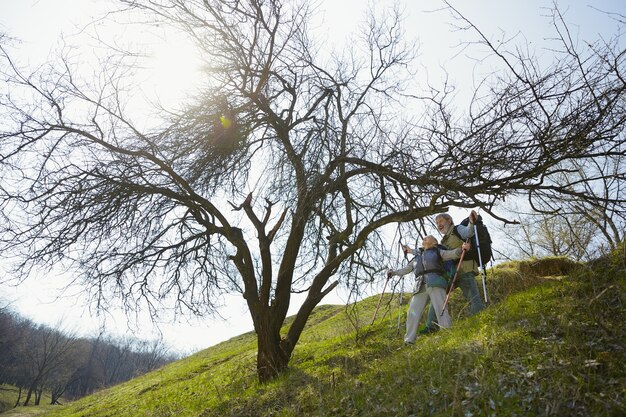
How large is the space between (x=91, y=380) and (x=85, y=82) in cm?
8072

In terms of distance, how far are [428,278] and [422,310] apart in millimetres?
545

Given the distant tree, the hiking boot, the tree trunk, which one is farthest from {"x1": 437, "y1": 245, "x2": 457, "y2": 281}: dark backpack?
Answer: the distant tree

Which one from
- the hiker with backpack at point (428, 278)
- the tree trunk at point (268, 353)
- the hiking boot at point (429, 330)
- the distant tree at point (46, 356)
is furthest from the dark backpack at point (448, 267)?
the distant tree at point (46, 356)

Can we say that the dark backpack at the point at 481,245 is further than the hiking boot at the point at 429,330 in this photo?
No

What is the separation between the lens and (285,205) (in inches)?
239

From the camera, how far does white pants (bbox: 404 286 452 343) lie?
19.4 ft

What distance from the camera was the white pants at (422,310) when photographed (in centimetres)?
590

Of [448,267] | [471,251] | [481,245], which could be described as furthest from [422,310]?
[481,245]

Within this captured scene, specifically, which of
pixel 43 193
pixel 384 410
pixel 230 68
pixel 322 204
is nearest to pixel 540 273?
pixel 322 204

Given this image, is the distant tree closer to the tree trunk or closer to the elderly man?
the tree trunk

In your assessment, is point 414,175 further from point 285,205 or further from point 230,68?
point 230,68

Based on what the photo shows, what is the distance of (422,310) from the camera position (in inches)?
244

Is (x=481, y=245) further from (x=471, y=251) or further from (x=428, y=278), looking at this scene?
(x=428, y=278)

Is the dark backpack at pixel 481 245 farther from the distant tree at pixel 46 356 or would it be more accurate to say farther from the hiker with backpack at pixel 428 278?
the distant tree at pixel 46 356
